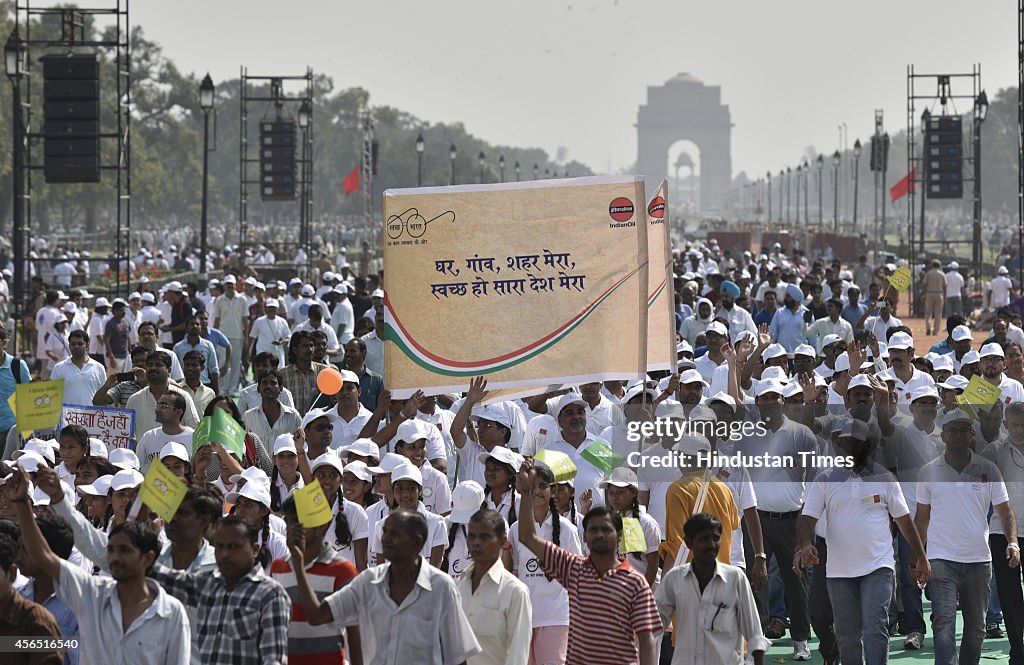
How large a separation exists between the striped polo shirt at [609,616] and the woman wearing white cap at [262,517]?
1284 mm

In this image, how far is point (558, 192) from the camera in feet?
29.2

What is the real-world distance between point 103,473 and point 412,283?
6.09 ft

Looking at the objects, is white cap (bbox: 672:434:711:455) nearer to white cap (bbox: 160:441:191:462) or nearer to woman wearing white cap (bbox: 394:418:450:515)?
woman wearing white cap (bbox: 394:418:450:515)

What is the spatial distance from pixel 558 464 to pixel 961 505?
247 centimetres

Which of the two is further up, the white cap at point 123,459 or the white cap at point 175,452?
the white cap at point 175,452

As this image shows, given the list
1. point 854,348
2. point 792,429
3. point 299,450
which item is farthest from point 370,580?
point 854,348

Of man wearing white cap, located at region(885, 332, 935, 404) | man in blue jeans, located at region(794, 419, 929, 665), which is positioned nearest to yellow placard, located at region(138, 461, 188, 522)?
man in blue jeans, located at region(794, 419, 929, 665)

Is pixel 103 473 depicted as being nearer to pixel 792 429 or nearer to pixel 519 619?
pixel 519 619

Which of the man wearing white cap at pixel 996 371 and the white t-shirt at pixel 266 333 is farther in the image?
the white t-shirt at pixel 266 333

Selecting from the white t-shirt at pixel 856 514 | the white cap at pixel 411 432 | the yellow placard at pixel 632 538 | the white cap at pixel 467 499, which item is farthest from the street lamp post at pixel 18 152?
the yellow placard at pixel 632 538

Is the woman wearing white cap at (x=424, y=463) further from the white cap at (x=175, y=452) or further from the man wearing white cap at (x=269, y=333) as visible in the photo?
the man wearing white cap at (x=269, y=333)

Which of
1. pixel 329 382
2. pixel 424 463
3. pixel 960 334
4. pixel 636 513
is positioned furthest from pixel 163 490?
pixel 960 334

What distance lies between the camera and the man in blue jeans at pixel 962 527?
8.97 metres

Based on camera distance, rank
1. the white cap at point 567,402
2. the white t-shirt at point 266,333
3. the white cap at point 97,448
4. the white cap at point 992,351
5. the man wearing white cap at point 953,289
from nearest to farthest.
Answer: the white cap at point 567,402, the white cap at point 97,448, the white cap at point 992,351, the white t-shirt at point 266,333, the man wearing white cap at point 953,289
